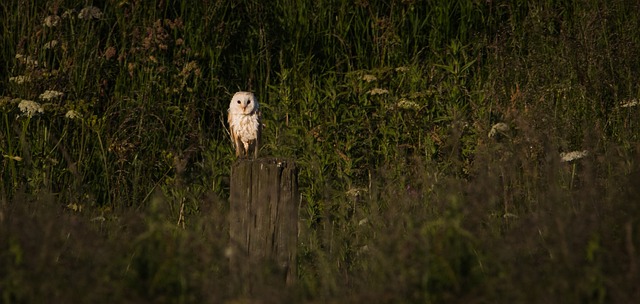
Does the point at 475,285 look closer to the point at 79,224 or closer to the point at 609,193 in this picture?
the point at 609,193

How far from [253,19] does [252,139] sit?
2.23 meters

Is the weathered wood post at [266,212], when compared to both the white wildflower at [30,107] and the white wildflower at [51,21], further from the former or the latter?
the white wildflower at [51,21]

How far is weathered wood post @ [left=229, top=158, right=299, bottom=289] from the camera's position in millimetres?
4801

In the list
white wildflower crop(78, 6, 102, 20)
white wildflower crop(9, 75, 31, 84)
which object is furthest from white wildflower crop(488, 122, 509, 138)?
white wildflower crop(9, 75, 31, 84)

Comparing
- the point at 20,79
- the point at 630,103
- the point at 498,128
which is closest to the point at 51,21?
the point at 20,79

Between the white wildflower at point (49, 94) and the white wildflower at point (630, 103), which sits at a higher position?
the white wildflower at point (49, 94)

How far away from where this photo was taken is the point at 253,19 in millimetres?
8500

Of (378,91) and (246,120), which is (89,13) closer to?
(246,120)

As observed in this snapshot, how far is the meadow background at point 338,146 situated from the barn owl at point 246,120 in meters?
0.25

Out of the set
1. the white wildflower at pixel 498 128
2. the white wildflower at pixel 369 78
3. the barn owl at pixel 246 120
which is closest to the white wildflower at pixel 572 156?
the white wildflower at pixel 498 128

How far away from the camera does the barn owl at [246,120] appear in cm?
643

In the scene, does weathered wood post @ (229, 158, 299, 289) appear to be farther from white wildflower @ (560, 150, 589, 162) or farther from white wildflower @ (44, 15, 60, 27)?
white wildflower @ (44, 15, 60, 27)

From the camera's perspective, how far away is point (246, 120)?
6.46 m

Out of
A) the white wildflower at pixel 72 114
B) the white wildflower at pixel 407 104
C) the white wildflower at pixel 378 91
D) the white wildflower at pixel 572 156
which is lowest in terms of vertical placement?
the white wildflower at pixel 572 156
